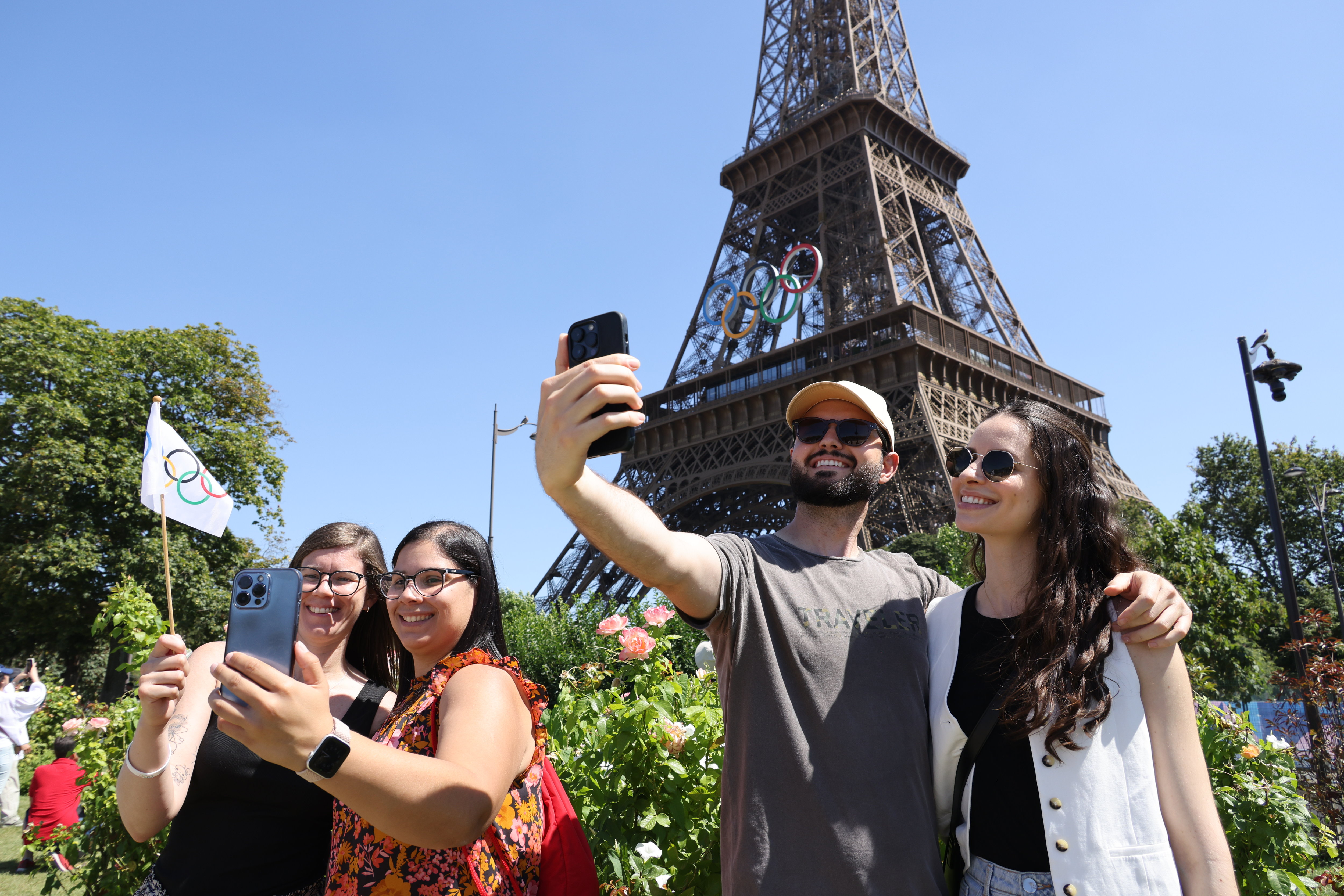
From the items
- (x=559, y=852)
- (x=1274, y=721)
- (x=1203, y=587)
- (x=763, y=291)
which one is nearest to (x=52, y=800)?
(x=559, y=852)

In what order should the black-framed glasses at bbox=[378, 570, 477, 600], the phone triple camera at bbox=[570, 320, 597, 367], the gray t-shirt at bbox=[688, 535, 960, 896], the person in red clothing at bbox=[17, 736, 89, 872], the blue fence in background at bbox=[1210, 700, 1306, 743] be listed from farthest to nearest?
1. the person in red clothing at bbox=[17, 736, 89, 872]
2. the blue fence in background at bbox=[1210, 700, 1306, 743]
3. the black-framed glasses at bbox=[378, 570, 477, 600]
4. the gray t-shirt at bbox=[688, 535, 960, 896]
5. the phone triple camera at bbox=[570, 320, 597, 367]

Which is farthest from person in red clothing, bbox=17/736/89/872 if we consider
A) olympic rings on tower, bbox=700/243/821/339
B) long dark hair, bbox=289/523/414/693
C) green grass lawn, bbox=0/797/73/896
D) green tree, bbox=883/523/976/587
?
olympic rings on tower, bbox=700/243/821/339

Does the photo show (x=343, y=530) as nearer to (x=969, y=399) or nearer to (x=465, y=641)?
(x=465, y=641)

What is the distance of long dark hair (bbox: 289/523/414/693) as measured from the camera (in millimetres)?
2857

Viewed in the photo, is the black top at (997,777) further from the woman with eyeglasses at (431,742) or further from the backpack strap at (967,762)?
the woman with eyeglasses at (431,742)

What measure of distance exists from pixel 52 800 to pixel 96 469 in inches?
691

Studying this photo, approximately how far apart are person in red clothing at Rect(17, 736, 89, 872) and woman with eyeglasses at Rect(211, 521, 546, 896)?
7163 mm

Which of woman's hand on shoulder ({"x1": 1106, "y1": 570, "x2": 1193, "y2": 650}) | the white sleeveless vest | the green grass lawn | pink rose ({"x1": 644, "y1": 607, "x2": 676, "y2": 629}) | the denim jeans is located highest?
pink rose ({"x1": 644, "y1": 607, "x2": 676, "y2": 629})

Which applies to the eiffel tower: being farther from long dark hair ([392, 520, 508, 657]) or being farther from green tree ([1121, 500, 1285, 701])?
long dark hair ([392, 520, 508, 657])

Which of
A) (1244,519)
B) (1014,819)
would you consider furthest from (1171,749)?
(1244,519)

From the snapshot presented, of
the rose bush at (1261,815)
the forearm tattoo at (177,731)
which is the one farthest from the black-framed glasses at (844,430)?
the rose bush at (1261,815)

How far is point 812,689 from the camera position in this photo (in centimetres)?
213

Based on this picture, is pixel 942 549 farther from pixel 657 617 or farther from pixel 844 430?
pixel 844 430

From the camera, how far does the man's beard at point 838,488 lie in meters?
2.47
